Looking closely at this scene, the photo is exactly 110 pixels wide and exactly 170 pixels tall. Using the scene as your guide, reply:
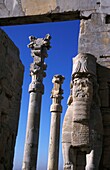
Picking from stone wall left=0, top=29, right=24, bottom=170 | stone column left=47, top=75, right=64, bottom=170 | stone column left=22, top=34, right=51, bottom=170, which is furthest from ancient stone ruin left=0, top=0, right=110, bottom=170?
stone column left=47, top=75, right=64, bottom=170

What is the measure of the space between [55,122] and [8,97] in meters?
6.93

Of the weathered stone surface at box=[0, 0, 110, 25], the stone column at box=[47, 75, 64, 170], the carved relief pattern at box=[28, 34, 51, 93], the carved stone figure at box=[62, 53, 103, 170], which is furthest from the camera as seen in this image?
the stone column at box=[47, 75, 64, 170]

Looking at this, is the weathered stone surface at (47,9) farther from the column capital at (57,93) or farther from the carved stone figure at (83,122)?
the column capital at (57,93)

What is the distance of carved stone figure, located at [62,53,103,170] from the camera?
5.37 metres

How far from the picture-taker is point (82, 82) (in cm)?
572

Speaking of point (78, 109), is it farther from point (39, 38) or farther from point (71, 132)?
point (39, 38)

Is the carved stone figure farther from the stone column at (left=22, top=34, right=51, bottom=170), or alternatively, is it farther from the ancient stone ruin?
the stone column at (left=22, top=34, right=51, bottom=170)

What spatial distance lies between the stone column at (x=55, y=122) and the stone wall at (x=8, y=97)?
5.67 meters

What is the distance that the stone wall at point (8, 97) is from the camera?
8.21 meters

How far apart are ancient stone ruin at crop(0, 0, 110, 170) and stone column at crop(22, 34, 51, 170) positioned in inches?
88.7

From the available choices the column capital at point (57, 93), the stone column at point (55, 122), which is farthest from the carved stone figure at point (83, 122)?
the column capital at point (57, 93)

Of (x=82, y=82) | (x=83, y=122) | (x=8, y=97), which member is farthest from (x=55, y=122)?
(x=83, y=122)

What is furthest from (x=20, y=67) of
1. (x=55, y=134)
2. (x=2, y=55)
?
(x=55, y=134)

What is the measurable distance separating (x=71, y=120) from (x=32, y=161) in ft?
19.0
